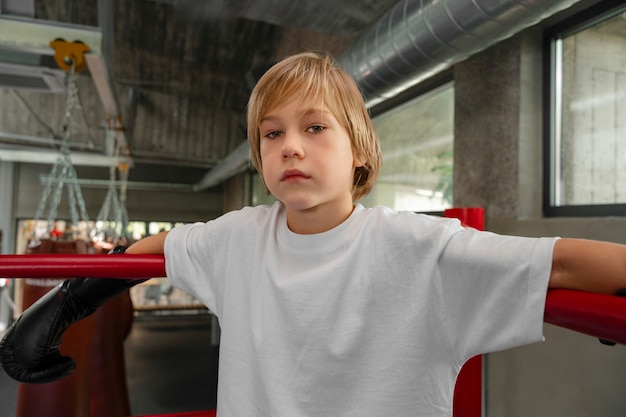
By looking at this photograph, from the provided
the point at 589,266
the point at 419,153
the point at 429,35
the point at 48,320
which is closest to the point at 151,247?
the point at 48,320

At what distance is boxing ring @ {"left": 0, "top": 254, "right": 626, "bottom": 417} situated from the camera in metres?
0.51

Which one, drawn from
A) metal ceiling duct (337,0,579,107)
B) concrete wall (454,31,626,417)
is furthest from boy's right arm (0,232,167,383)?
concrete wall (454,31,626,417)

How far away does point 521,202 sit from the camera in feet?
7.51

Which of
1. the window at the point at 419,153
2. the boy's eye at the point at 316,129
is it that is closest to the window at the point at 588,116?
the window at the point at 419,153

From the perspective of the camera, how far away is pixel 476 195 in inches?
101

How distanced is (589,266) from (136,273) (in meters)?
0.78

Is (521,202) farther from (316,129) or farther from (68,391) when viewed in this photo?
(68,391)

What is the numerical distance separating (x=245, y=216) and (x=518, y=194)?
1.83 metres

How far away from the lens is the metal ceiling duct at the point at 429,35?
1.68 metres

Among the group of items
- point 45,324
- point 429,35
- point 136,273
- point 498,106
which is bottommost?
point 45,324

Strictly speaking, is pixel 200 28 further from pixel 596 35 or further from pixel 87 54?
pixel 596 35

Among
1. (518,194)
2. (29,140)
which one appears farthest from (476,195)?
(29,140)

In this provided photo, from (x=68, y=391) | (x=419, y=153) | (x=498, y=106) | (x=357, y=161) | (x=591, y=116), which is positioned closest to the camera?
(x=357, y=161)

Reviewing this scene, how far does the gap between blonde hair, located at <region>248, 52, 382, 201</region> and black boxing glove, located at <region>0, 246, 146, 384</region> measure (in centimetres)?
49
